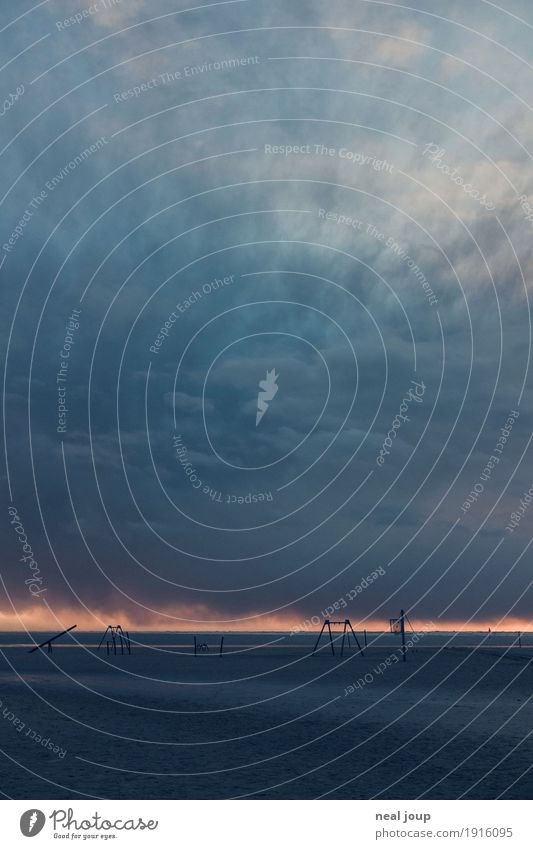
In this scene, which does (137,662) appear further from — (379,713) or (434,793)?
(434,793)

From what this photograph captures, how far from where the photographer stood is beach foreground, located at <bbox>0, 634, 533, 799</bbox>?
72.6 ft

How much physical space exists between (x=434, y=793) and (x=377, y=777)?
232 cm

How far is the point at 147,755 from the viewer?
26.8m

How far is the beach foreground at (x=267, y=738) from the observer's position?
872 inches
